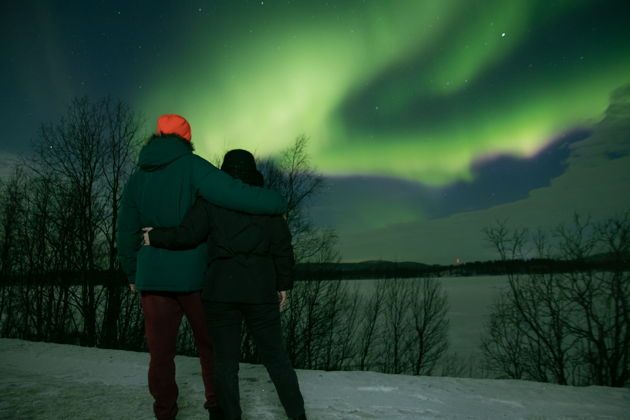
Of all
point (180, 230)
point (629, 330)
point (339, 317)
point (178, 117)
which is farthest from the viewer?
point (339, 317)

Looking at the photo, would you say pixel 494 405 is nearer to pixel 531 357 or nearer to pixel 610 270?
pixel 610 270

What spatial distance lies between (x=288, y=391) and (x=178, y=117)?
170 centimetres

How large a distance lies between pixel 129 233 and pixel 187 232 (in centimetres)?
40

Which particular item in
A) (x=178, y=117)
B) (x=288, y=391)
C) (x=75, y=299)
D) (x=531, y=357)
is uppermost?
(x=178, y=117)

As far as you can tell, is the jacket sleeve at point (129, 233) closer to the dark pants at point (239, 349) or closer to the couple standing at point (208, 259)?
the couple standing at point (208, 259)

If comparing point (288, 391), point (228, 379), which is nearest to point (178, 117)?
point (228, 379)

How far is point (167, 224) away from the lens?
81.6 inches

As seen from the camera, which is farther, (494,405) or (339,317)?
(339,317)

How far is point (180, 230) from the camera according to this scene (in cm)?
196

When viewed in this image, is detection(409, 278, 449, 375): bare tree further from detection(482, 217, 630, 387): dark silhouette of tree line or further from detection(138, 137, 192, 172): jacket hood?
detection(138, 137, 192, 172): jacket hood

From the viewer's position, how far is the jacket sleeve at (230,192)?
1.97 meters

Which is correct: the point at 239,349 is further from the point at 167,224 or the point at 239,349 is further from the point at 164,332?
the point at 167,224

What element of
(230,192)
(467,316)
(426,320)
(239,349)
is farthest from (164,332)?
(467,316)

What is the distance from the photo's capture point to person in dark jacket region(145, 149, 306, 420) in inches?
77.3
